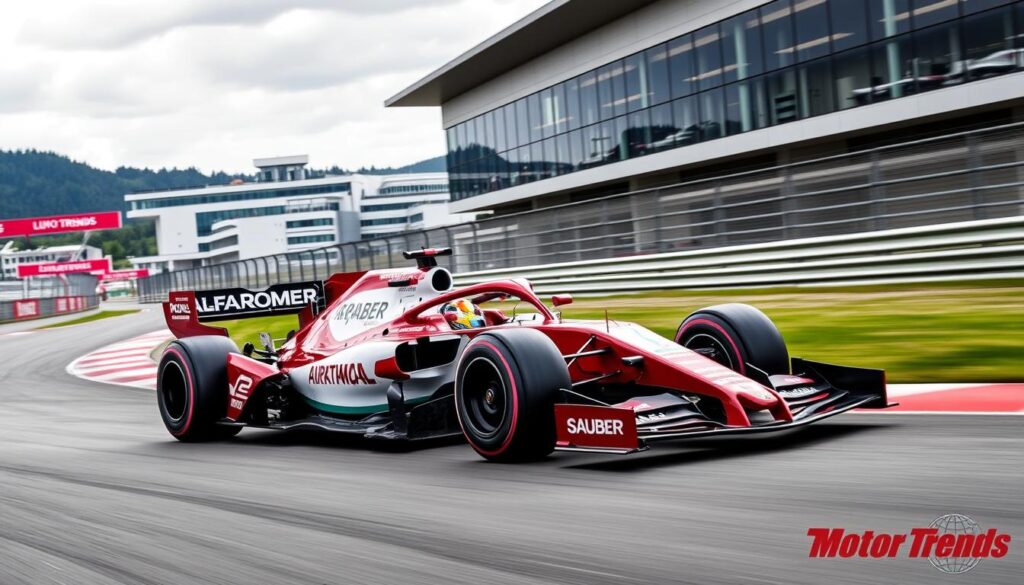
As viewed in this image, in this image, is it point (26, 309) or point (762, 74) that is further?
point (26, 309)

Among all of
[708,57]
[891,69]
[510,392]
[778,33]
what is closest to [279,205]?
[708,57]

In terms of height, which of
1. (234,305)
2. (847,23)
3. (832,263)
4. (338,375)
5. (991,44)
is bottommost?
(338,375)

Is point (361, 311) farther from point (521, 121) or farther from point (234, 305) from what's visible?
point (521, 121)

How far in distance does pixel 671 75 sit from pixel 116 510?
73.4 ft

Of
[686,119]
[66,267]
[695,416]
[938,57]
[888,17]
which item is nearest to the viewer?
[695,416]

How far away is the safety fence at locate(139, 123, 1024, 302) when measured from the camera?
12656 mm

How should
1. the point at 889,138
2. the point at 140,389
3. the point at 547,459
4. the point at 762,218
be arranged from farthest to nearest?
1. the point at 889,138
2. the point at 762,218
3. the point at 140,389
4. the point at 547,459

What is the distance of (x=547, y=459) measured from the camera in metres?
Answer: 5.87

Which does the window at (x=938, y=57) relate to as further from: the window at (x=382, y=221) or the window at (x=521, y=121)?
the window at (x=382, y=221)

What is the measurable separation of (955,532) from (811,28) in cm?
1935

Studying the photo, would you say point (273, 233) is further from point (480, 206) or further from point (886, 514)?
point (886, 514)

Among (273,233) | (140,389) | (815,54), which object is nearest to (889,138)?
(815,54)

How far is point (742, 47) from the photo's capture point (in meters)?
23.3

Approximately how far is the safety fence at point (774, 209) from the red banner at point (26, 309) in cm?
2987
